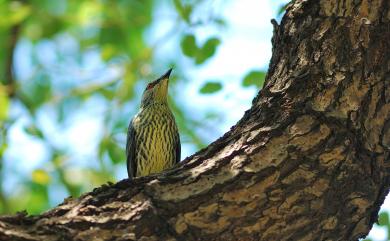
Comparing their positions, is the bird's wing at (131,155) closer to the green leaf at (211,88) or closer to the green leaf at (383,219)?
the green leaf at (211,88)

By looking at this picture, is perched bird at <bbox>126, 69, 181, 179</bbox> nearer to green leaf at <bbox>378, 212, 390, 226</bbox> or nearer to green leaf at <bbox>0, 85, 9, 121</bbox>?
green leaf at <bbox>0, 85, 9, 121</bbox>

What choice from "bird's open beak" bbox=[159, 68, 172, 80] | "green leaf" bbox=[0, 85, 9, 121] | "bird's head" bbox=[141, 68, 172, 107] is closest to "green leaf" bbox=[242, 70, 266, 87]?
"bird's open beak" bbox=[159, 68, 172, 80]

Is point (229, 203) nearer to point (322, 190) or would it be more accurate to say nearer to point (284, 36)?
point (322, 190)

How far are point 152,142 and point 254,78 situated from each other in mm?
1191

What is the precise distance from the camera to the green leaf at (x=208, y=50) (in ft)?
16.4

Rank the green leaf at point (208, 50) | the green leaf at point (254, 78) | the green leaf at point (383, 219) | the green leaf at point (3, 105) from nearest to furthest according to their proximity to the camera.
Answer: the green leaf at point (383, 219)
the green leaf at point (208, 50)
the green leaf at point (254, 78)
the green leaf at point (3, 105)

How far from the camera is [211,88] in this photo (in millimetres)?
5023

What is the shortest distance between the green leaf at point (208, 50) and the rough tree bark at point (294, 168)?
1.37 m

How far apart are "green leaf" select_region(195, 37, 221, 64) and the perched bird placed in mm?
1153

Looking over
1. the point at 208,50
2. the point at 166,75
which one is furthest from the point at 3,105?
the point at 208,50

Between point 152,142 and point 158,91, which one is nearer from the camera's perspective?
point 152,142

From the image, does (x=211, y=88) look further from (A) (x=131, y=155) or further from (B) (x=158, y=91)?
(B) (x=158, y=91)

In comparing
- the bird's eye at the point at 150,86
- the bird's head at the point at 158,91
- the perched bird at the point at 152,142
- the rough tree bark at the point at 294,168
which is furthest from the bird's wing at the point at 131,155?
the rough tree bark at the point at 294,168

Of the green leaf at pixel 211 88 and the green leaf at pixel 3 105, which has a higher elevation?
the green leaf at pixel 3 105
